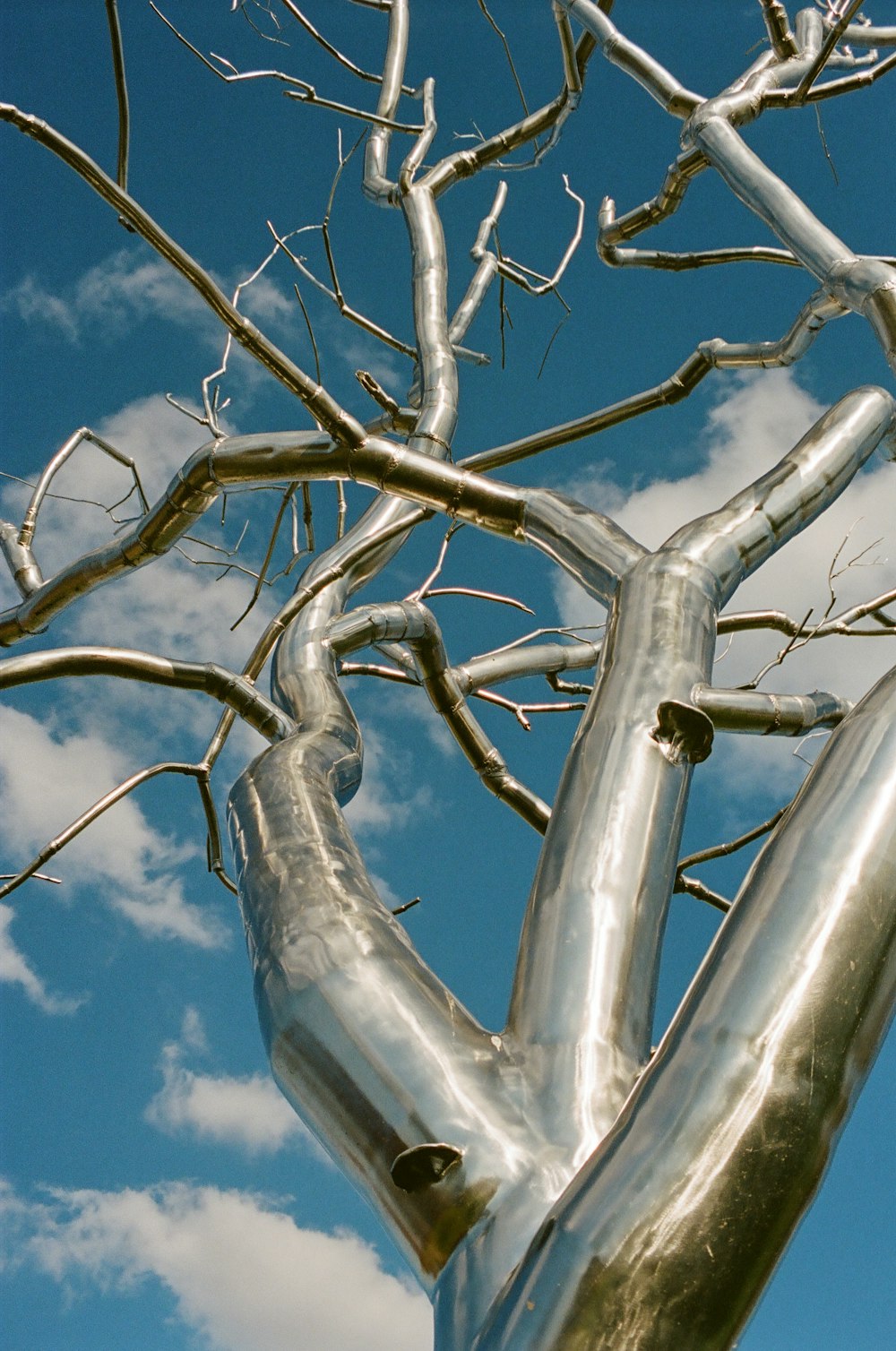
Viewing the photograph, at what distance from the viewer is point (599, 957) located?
4.94 feet

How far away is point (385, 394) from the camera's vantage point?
398cm

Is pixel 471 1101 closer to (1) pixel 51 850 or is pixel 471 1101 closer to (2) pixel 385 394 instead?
(1) pixel 51 850

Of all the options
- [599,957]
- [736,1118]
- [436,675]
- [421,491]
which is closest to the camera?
[736,1118]

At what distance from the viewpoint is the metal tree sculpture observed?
1.11 meters

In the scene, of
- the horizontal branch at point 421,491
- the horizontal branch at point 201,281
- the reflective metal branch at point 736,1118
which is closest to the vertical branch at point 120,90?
the horizontal branch at point 201,281

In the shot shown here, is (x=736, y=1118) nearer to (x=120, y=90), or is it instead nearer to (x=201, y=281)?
(x=201, y=281)

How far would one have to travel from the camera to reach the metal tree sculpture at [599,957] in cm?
111

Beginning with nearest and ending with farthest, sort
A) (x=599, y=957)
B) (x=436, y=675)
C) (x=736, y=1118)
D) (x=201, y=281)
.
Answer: (x=736, y=1118) → (x=599, y=957) → (x=201, y=281) → (x=436, y=675)

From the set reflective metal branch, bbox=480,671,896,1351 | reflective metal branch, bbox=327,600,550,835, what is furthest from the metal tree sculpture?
reflective metal branch, bbox=327,600,550,835

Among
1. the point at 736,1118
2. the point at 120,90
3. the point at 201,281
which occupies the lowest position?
the point at 736,1118

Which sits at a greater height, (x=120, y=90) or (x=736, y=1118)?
(x=120, y=90)

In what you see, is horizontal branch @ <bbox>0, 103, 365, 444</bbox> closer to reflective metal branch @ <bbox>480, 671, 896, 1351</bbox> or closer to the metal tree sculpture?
the metal tree sculpture

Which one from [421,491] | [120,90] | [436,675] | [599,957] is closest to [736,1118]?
A: [599,957]

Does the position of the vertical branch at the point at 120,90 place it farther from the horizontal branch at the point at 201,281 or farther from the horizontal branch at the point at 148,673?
the horizontal branch at the point at 148,673
